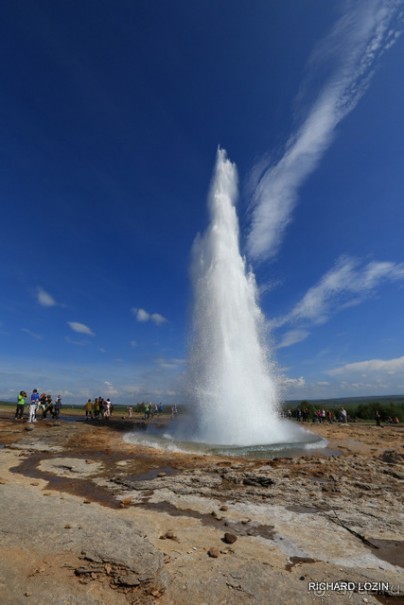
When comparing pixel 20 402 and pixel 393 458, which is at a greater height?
pixel 20 402

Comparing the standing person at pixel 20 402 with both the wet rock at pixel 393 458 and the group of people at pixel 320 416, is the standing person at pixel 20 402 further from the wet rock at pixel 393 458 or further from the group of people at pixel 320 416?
the group of people at pixel 320 416

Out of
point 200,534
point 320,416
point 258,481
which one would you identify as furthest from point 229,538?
point 320,416

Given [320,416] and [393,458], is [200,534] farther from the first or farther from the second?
[320,416]

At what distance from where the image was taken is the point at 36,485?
845cm

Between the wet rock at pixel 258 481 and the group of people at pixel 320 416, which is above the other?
the group of people at pixel 320 416

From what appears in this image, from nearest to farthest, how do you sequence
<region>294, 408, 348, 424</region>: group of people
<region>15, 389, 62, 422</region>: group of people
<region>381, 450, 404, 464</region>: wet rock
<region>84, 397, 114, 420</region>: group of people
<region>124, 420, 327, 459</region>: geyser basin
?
1. <region>381, 450, 404, 464</region>: wet rock
2. <region>124, 420, 327, 459</region>: geyser basin
3. <region>15, 389, 62, 422</region>: group of people
4. <region>84, 397, 114, 420</region>: group of people
5. <region>294, 408, 348, 424</region>: group of people

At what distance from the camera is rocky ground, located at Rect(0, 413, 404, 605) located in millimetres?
3971

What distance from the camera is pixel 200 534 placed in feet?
18.7

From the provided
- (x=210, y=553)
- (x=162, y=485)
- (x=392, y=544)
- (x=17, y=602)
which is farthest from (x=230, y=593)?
(x=162, y=485)

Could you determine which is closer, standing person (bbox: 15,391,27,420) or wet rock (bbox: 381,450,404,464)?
wet rock (bbox: 381,450,404,464)

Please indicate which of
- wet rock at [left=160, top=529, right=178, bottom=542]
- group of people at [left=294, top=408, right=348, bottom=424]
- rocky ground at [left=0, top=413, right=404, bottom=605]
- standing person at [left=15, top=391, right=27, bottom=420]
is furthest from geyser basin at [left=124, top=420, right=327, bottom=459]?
group of people at [left=294, top=408, right=348, bottom=424]

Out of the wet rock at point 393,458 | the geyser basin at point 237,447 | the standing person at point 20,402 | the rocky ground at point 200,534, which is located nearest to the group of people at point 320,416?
the geyser basin at point 237,447

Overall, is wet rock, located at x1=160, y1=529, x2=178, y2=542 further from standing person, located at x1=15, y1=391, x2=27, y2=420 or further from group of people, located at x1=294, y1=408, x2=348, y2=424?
group of people, located at x1=294, y1=408, x2=348, y2=424

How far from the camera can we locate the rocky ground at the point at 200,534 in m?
3.97
